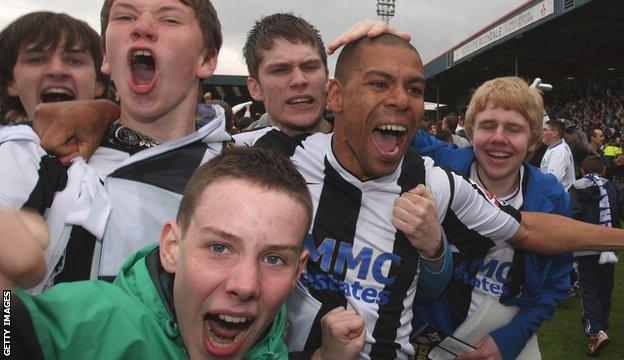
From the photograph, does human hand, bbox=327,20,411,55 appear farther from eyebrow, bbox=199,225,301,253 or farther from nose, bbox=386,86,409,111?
eyebrow, bbox=199,225,301,253

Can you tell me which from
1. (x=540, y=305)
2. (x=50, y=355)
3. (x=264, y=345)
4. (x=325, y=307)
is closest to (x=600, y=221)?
(x=540, y=305)

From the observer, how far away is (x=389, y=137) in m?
2.04

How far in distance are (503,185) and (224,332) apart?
171 centimetres

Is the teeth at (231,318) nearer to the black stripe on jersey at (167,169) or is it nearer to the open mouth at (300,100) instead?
the black stripe on jersey at (167,169)

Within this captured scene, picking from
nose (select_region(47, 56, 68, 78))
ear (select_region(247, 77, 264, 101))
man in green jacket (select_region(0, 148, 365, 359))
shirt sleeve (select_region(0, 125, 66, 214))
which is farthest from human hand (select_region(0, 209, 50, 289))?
ear (select_region(247, 77, 264, 101))

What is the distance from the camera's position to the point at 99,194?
1555 mm

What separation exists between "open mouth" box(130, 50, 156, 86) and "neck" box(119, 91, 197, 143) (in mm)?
105

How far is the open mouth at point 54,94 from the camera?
201 centimetres

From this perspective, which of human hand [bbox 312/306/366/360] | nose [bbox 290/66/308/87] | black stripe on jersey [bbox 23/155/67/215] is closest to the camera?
black stripe on jersey [bbox 23/155/67/215]

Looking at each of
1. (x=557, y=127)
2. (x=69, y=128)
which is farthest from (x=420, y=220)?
(x=557, y=127)

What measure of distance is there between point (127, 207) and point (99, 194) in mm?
88

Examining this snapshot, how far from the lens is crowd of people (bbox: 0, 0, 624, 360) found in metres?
1.33

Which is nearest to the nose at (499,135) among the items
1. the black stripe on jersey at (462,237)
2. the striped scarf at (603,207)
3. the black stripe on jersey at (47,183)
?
the black stripe on jersey at (462,237)

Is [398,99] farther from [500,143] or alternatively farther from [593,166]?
[593,166]
